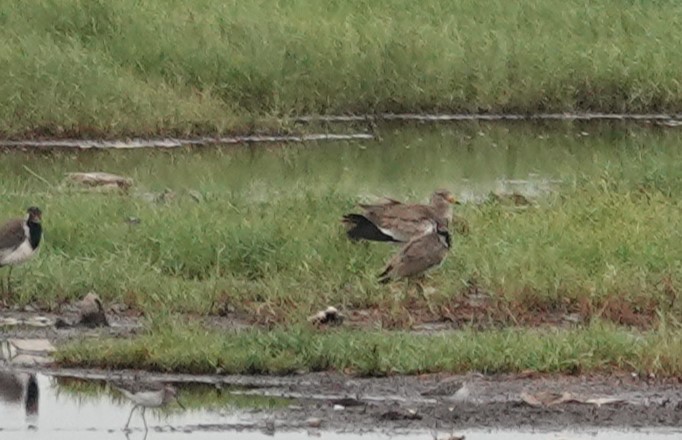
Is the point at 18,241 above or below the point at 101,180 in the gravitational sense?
below

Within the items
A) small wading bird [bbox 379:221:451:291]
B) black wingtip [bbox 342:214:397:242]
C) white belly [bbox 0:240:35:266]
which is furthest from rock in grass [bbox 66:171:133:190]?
small wading bird [bbox 379:221:451:291]

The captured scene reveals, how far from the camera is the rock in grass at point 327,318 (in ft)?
35.5

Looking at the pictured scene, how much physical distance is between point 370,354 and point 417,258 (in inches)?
61.6

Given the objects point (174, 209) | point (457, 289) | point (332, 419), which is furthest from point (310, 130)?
point (332, 419)

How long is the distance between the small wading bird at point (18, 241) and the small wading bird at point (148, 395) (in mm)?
2180

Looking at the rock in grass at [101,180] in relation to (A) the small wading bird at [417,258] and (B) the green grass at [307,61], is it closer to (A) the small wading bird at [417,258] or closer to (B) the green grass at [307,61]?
(B) the green grass at [307,61]

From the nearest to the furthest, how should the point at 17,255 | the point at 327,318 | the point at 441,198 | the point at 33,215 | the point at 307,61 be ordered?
the point at 327,318 → the point at 17,255 → the point at 33,215 → the point at 441,198 → the point at 307,61

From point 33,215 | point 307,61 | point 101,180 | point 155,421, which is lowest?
point 155,421

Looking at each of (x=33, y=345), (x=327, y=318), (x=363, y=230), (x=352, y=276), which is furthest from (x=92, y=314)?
(x=363, y=230)

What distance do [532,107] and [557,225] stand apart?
9206mm

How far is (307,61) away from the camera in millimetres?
21891

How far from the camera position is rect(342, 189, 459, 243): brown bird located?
40.6 ft

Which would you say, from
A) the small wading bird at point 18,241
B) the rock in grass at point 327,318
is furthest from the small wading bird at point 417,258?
the small wading bird at point 18,241

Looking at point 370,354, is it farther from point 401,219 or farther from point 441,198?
point 441,198
